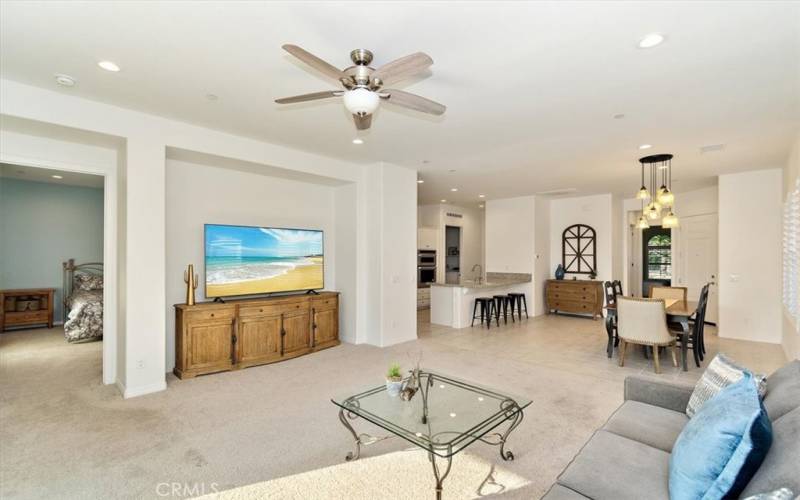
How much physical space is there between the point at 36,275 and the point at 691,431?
9546 mm

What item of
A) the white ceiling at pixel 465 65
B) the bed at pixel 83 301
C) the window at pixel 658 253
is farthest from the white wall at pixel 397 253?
the window at pixel 658 253

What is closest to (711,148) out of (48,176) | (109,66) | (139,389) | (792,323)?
(792,323)

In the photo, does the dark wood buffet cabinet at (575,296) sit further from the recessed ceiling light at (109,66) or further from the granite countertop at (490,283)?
the recessed ceiling light at (109,66)

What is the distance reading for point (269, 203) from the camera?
549cm

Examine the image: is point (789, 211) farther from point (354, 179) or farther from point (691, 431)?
point (354, 179)

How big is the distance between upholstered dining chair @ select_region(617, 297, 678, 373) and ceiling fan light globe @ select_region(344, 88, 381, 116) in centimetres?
408

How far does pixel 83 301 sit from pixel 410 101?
6375 mm

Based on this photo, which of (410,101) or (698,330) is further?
(698,330)

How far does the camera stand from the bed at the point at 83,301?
19.2 ft

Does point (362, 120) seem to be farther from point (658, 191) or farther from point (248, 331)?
point (658, 191)

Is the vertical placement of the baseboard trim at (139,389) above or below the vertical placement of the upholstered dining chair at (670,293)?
below

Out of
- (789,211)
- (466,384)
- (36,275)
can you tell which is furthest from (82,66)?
(789,211)

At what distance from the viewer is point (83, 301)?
6035 millimetres

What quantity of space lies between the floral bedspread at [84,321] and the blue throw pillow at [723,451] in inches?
288
